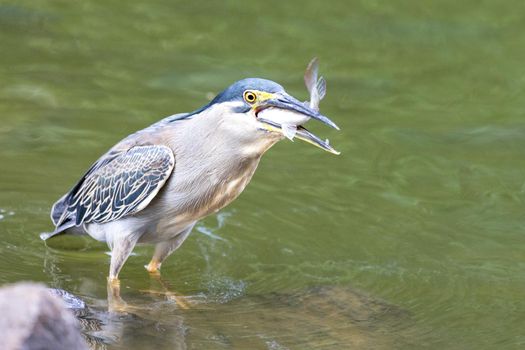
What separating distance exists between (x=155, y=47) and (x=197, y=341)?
6.32 m

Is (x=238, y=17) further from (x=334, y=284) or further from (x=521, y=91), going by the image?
(x=334, y=284)

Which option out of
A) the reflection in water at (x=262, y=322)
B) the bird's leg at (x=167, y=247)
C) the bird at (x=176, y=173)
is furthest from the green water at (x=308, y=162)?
the bird at (x=176, y=173)

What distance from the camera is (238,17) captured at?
13.1m

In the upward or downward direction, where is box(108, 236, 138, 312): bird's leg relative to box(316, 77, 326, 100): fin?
downward

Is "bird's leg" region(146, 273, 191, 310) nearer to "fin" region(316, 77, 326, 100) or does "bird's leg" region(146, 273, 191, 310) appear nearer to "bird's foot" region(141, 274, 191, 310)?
"bird's foot" region(141, 274, 191, 310)

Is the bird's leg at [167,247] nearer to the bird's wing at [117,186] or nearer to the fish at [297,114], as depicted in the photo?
the bird's wing at [117,186]

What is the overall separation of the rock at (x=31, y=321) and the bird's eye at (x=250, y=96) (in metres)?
2.70

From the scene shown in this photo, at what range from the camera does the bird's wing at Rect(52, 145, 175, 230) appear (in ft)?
24.2

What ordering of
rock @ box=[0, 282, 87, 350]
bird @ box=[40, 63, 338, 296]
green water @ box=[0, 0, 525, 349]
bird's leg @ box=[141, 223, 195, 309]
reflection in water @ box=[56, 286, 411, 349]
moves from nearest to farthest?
rock @ box=[0, 282, 87, 350], reflection in water @ box=[56, 286, 411, 349], bird @ box=[40, 63, 338, 296], green water @ box=[0, 0, 525, 349], bird's leg @ box=[141, 223, 195, 309]

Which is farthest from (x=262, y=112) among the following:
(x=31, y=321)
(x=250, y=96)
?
(x=31, y=321)

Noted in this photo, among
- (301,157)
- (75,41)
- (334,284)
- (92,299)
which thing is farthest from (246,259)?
(75,41)

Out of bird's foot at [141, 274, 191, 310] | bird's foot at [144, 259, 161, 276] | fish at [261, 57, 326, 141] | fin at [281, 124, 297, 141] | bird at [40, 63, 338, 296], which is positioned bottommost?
bird's foot at [141, 274, 191, 310]

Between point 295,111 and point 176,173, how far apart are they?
122cm

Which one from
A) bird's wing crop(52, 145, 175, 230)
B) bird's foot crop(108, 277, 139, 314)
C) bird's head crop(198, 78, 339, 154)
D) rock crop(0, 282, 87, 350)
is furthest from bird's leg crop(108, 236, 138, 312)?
rock crop(0, 282, 87, 350)
